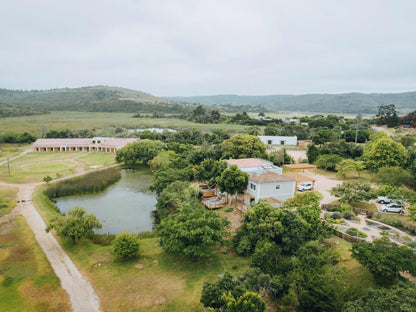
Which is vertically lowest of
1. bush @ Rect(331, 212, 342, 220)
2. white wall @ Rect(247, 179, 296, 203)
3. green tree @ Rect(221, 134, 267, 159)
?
bush @ Rect(331, 212, 342, 220)

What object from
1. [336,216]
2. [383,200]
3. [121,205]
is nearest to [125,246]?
[121,205]

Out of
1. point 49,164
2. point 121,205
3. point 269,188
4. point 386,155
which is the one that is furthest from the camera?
point 49,164

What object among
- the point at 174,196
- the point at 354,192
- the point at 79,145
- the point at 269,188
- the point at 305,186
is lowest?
the point at 305,186

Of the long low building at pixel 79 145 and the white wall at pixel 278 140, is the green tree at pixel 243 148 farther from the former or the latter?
the long low building at pixel 79 145

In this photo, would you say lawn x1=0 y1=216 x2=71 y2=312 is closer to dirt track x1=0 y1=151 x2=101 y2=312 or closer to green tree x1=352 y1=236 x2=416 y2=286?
dirt track x1=0 y1=151 x2=101 y2=312

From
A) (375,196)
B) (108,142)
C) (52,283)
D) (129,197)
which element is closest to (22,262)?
(52,283)

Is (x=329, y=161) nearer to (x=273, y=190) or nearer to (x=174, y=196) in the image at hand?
(x=273, y=190)

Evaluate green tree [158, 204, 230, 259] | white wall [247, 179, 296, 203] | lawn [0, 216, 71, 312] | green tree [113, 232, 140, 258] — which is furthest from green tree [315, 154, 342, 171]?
lawn [0, 216, 71, 312]
